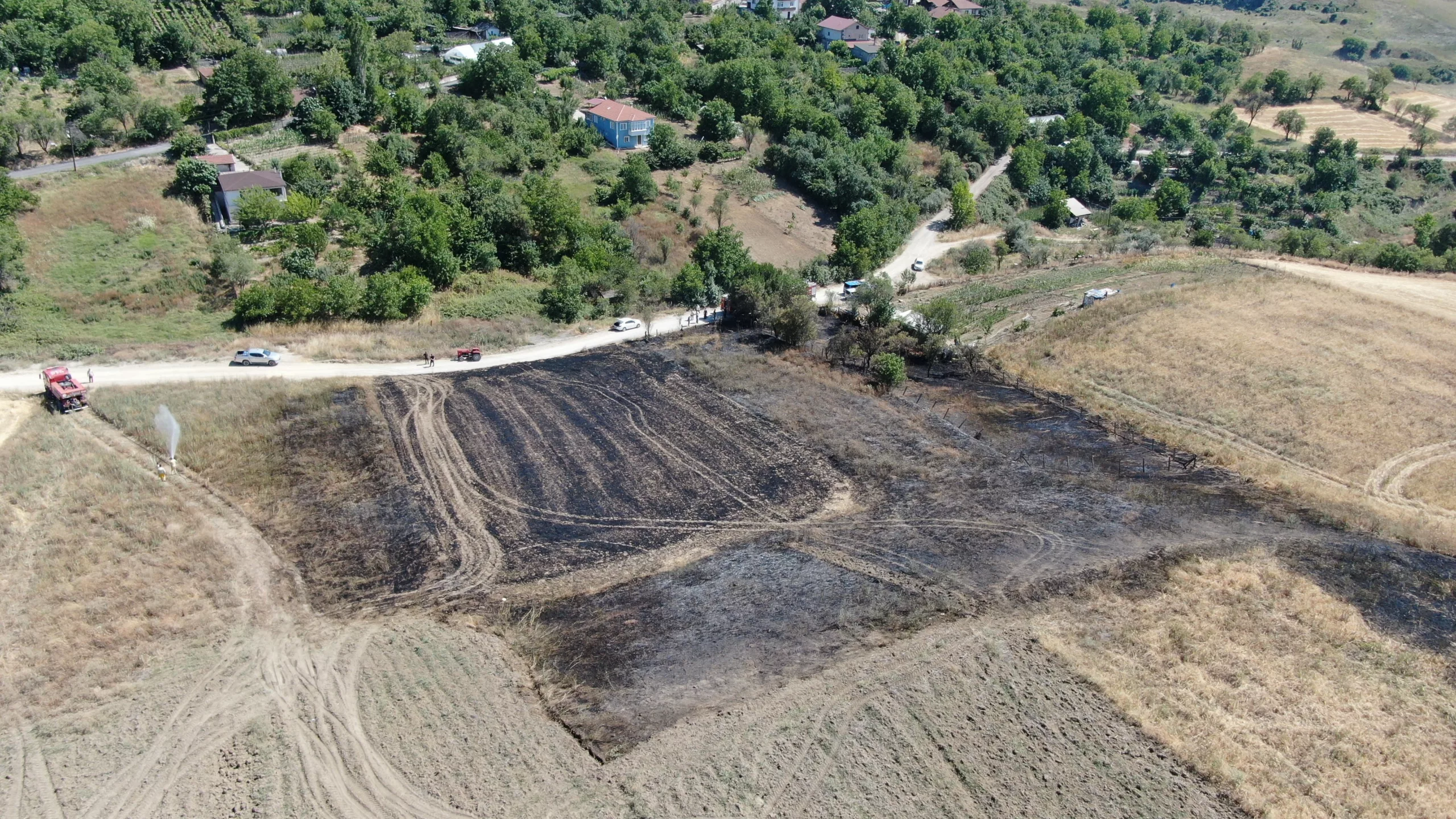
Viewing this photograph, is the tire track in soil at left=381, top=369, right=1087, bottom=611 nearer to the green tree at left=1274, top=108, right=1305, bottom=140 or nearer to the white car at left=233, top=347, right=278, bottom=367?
the white car at left=233, top=347, right=278, bottom=367

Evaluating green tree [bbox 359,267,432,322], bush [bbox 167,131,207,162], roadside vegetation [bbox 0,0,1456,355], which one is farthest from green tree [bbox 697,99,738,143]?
bush [bbox 167,131,207,162]

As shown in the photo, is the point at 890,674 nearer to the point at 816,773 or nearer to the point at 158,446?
the point at 816,773

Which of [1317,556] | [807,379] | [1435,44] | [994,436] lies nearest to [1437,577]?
[1317,556]

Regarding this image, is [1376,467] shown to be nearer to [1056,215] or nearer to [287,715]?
[287,715]

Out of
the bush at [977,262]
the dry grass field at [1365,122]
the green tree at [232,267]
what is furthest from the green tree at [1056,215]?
the green tree at [232,267]

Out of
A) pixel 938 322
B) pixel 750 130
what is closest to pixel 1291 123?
pixel 750 130

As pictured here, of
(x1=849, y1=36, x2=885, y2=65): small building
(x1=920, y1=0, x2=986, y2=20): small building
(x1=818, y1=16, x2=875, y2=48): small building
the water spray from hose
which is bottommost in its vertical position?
the water spray from hose
